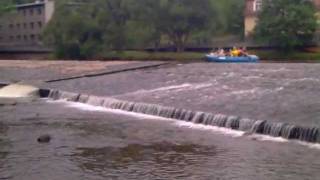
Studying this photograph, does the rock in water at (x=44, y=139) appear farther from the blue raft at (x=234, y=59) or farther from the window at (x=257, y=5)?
the window at (x=257, y=5)

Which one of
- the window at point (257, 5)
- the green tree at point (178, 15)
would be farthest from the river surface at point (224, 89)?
the window at point (257, 5)

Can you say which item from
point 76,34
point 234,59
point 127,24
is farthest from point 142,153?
point 127,24

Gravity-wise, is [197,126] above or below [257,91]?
above

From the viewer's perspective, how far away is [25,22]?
349ft

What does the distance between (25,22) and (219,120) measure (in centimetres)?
8797

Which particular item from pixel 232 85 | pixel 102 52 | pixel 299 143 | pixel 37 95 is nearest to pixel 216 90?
pixel 232 85

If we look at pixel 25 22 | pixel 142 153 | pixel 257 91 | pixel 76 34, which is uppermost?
pixel 142 153

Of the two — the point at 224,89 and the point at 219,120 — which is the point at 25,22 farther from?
the point at 219,120

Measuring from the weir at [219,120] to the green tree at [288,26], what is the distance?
40.5m

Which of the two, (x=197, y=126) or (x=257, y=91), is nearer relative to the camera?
(x=197, y=126)

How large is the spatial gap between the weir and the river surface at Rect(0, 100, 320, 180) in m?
0.64

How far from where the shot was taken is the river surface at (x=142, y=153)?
1458 centimetres

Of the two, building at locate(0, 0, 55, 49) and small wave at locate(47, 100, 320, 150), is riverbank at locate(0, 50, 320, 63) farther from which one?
small wave at locate(47, 100, 320, 150)

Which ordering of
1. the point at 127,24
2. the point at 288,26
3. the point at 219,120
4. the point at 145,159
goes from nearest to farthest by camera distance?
the point at 145,159, the point at 219,120, the point at 288,26, the point at 127,24
